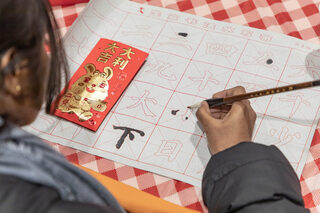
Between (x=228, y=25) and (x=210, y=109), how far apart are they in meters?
0.25

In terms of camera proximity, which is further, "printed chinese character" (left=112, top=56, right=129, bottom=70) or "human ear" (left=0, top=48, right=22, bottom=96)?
"printed chinese character" (left=112, top=56, right=129, bottom=70)

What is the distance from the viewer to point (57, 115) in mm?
855

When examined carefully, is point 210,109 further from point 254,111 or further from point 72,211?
point 72,211

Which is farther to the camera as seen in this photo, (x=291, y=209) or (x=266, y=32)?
(x=266, y=32)

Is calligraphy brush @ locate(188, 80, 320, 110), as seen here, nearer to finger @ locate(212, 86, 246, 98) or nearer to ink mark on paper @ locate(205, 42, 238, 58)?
finger @ locate(212, 86, 246, 98)

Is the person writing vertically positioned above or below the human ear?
below

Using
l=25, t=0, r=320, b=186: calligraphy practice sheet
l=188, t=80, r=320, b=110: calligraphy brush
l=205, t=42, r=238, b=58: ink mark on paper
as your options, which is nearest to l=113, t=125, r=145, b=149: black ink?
l=25, t=0, r=320, b=186: calligraphy practice sheet

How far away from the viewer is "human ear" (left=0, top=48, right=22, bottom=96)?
47cm

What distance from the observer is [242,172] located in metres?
0.69

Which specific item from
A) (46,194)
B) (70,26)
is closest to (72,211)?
(46,194)

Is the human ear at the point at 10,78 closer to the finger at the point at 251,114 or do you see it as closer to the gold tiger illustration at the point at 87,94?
the gold tiger illustration at the point at 87,94

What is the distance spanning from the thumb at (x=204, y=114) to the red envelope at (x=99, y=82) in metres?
0.18

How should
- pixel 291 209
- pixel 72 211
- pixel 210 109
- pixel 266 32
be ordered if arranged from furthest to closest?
pixel 266 32, pixel 210 109, pixel 291 209, pixel 72 211

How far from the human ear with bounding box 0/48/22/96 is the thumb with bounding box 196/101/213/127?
1.24 ft
